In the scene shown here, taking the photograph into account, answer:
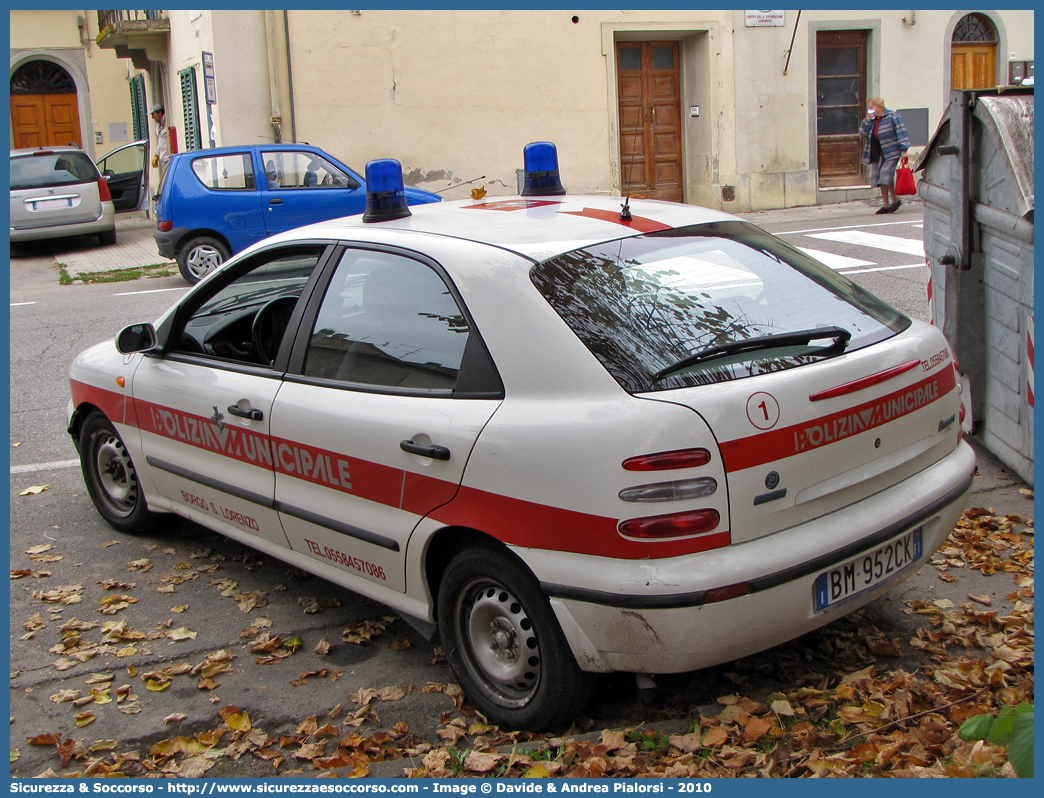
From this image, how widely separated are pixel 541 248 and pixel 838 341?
38.4 inches

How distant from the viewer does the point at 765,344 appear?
310 cm

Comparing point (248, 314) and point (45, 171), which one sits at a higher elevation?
point (45, 171)

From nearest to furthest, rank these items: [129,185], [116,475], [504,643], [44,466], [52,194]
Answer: [504,643], [116,475], [44,466], [52,194], [129,185]

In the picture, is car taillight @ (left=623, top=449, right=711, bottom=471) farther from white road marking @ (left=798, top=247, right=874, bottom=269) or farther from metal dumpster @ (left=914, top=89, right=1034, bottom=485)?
white road marking @ (left=798, top=247, right=874, bottom=269)

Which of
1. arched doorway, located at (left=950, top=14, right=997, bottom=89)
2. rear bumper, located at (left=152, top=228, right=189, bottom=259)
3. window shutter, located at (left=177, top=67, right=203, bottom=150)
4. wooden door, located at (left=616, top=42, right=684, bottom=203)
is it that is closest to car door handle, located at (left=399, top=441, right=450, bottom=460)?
rear bumper, located at (left=152, top=228, right=189, bottom=259)

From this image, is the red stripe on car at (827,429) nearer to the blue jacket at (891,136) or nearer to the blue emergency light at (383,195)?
the blue emergency light at (383,195)

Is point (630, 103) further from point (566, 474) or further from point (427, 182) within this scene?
point (566, 474)

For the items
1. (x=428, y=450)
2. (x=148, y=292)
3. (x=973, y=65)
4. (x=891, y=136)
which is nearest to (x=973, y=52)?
(x=973, y=65)

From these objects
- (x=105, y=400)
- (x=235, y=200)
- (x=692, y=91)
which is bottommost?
(x=105, y=400)

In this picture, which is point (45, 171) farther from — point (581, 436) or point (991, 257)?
point (581, 436)

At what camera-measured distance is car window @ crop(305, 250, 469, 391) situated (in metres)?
3.35

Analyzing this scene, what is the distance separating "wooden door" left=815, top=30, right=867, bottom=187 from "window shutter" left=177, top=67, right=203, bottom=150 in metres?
11.9

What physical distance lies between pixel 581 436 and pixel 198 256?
37.2 ft

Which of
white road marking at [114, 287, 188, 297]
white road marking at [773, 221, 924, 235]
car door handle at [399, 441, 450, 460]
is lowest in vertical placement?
car door handle at [399, 441, 450, 460]
